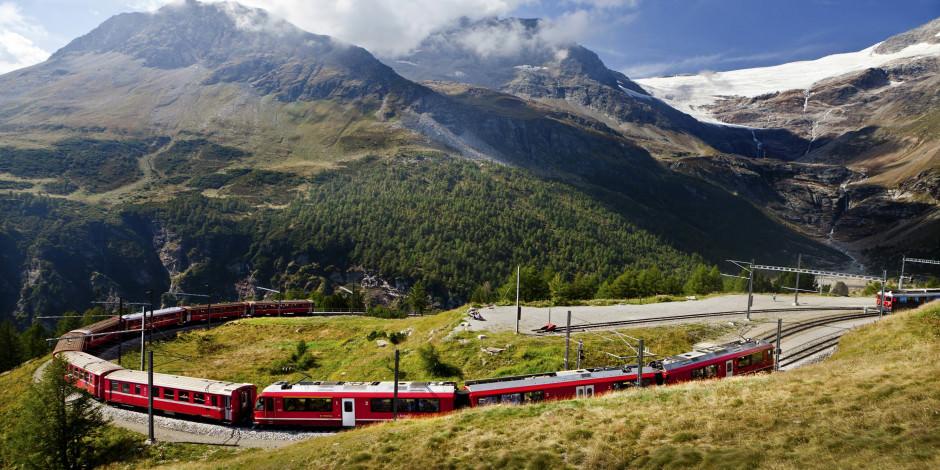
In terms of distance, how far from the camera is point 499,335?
45219 mm

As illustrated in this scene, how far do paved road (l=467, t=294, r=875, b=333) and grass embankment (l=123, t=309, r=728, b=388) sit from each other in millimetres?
3723

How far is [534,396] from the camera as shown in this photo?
29875mm

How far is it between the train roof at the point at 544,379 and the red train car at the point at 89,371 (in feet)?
96.0

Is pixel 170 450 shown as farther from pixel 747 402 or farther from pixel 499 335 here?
pixel 747 402

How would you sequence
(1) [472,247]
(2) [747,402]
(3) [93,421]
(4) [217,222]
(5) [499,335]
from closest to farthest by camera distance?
(2) [747,402] < (3) [93,421] < (5) [499,335] < (1) [472,247] < (4) [217,222]

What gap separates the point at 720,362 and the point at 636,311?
22.4m

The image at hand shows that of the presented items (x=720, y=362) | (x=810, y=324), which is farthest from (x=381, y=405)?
(x=810, y=324)

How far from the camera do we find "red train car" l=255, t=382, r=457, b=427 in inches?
1178

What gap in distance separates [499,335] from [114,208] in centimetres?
20983

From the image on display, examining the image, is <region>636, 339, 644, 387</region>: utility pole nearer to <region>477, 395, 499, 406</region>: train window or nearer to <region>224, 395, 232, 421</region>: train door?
<region>477, 395, 499, 406</region>: train window

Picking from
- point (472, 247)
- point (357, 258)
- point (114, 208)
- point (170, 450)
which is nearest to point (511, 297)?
point (170, 450)

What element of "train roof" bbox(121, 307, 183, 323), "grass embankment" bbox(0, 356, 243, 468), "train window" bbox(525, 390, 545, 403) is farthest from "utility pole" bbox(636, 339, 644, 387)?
"train roof" bbox(121, 307, 183, 323)

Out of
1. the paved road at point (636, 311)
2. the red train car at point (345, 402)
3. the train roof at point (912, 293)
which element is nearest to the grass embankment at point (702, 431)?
the red train car at point (345, 402)

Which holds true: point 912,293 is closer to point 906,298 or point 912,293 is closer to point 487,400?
point 906,298
